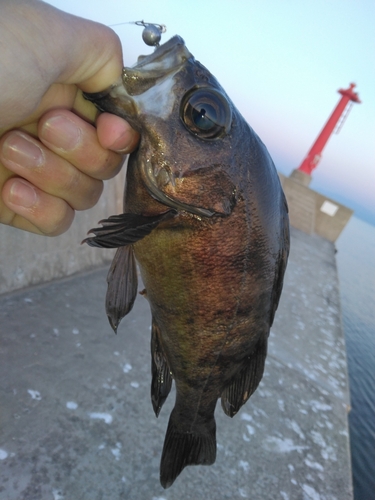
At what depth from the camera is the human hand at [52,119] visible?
1312 millimetres

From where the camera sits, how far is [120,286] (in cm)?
152

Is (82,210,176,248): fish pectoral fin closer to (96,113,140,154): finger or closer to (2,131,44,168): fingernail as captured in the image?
(96,113,140,154): finger

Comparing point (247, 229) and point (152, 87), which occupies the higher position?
point (152, 87)

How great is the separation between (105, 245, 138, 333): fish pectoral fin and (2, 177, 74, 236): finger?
0.60m

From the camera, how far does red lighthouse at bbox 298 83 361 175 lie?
16797 mm

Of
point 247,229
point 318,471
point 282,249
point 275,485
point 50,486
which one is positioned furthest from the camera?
point 318,471

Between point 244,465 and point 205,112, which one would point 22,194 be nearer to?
point 205,112

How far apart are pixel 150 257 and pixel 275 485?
196 cm

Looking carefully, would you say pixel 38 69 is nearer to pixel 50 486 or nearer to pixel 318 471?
pixel 50 486

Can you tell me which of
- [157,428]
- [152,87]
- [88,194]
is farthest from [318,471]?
[152,87]

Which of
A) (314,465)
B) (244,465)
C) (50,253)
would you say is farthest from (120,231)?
(50,253)

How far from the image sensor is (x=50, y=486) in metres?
1.93

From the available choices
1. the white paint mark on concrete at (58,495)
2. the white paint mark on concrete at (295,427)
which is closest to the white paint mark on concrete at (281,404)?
the white paint mark on concrete at (295,427)

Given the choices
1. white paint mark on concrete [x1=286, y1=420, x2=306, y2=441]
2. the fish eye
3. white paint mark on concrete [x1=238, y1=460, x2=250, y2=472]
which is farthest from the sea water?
the fish eye
